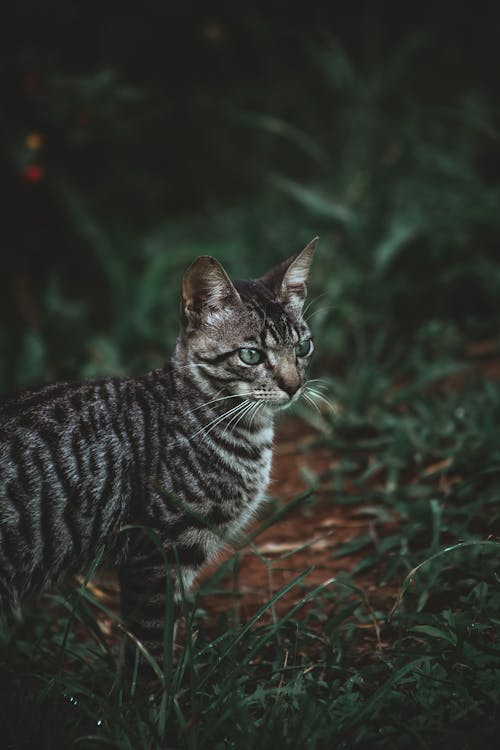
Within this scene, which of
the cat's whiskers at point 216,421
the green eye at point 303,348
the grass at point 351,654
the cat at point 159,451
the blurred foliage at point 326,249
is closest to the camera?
the grass at point 351,654

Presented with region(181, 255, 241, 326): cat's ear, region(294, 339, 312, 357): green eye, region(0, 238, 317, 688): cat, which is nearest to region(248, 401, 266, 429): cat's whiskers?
region(0, 238, 317, 688): cat

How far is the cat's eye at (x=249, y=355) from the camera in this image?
2926 millimetres

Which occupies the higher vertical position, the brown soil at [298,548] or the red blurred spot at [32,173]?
the red blurred spot at [32,173]

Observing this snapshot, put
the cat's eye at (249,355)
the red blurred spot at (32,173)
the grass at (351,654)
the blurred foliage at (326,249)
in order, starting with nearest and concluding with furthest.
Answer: the grass at (351,654) < the cat's eye at (249,355) < the blurred foliage at (326,249) < the red blurred spot at (32,173)

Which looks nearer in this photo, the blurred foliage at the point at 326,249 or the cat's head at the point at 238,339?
the cat's head at the point at 238,339

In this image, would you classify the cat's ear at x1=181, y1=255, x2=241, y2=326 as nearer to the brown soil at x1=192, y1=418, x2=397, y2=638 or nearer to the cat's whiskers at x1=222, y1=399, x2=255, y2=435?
the cat's whiskers at x1=222, y1=399, x2=255, y2=435

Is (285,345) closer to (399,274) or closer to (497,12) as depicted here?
(399,274)

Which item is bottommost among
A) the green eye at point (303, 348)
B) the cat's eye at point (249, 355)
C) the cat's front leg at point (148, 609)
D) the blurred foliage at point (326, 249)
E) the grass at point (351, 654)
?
the grass at point (351, 654)

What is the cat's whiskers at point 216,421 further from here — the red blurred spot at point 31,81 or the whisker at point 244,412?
the red blurred spot at point 31,81

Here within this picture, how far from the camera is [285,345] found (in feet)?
9.87

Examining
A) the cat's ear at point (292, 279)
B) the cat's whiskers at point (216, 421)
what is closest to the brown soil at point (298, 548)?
the cat's whiskers at point (216, 421)

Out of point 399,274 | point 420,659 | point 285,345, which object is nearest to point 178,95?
point 399,274

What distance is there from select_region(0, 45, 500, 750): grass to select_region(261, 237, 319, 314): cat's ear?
42.6 inches

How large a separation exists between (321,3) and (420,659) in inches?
297
